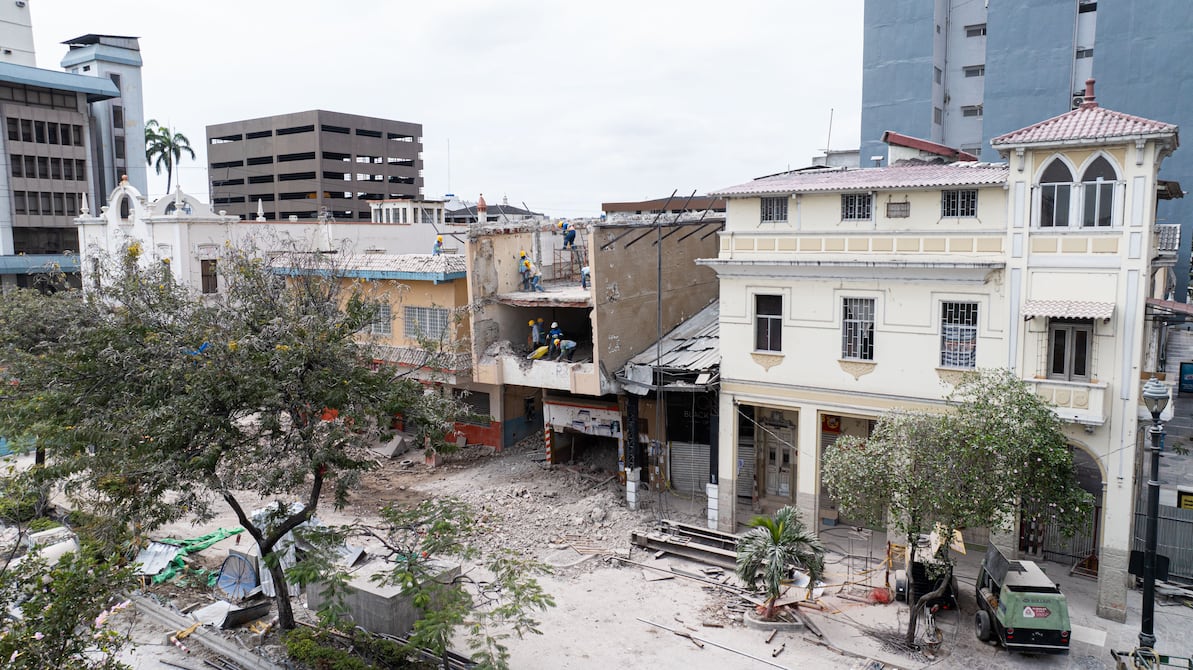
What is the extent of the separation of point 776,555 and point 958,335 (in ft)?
23.9

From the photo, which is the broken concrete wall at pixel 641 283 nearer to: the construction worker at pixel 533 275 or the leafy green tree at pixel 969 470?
the construction worker at pixel 533 275

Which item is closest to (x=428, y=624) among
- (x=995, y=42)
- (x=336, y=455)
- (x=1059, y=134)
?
(x=336, y=455)

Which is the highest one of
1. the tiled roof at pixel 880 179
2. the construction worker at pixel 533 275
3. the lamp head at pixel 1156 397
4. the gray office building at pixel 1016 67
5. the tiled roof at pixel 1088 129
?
the gray office building at pixel 1016 67

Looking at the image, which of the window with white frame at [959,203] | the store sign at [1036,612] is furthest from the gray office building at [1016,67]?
the store sign at [1036,612]

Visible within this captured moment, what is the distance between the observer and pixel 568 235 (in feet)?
106

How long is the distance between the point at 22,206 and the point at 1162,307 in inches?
2577

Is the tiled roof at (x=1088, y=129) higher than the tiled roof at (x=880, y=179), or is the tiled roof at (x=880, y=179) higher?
the tiled roof at (x=1088, y=129)

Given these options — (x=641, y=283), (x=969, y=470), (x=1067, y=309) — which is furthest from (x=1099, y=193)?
(x=641, y=283)

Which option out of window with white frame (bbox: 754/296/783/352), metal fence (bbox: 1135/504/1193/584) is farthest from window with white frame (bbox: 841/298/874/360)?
metal fence (bbox: 1135/504/1193/584)

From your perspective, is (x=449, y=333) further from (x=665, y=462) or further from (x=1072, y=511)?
(x=1072, y=511)

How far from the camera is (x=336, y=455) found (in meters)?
15.5

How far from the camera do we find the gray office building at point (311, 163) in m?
82.2

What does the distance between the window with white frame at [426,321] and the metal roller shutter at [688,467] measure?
9.77m

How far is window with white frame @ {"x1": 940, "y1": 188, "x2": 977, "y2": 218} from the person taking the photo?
65.4 feet
